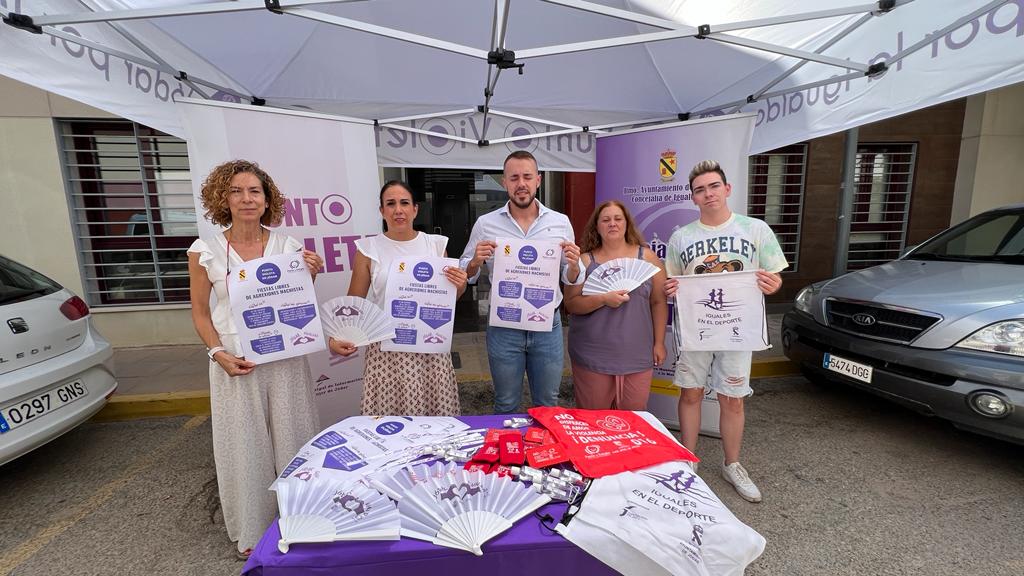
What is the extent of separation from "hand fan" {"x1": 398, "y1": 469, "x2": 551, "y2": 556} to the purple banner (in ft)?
3.94

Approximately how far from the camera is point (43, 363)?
2936 mm

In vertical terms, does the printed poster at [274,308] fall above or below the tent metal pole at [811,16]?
below

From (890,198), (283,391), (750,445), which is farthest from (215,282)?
(890,198)

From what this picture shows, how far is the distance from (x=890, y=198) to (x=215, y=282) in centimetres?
1079

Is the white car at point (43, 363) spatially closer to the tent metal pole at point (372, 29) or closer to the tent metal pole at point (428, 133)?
the tent metal pole at point (372, 29)

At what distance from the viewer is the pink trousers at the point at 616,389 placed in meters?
2.82

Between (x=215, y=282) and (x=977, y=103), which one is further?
(x=977, y=103)

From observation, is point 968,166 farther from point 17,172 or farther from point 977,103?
point 17,172

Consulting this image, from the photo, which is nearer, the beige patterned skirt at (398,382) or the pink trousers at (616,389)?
the beige patterned skirt at (398,382)

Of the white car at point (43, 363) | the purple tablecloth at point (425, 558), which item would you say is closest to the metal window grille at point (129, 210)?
the white car at point (43, 363)

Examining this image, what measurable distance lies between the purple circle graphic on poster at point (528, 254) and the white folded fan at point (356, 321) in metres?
0.83

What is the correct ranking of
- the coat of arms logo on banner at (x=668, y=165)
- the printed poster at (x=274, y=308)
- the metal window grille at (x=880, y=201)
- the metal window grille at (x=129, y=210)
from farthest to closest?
the metal window grille at (x=880, y=201)
the metal window grille at (x=129, y=210)
the coat of arms logo on banner at (x=668, y=165)
the printed poster at (x=274, y=308)

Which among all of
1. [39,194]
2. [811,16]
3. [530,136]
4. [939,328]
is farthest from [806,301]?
[39,194]

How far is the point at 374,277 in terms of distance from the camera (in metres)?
2.56
